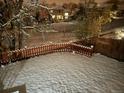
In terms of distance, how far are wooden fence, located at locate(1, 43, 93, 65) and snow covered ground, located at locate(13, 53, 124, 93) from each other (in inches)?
19.6

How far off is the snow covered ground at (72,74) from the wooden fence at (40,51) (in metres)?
0.50

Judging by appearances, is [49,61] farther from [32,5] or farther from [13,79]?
[32,5]

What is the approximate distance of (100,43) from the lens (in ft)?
48.8

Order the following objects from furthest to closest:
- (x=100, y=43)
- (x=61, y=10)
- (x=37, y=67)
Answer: (x=61, y=10)
(x=100, y=43)
(x=37, y=67)

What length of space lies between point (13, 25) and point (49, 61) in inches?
143

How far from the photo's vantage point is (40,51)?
1442 centimetres

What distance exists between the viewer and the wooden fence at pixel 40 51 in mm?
13086

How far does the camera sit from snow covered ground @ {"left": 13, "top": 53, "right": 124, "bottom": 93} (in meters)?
9.71

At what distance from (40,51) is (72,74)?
4.12 m

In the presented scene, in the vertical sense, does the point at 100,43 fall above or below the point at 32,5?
below

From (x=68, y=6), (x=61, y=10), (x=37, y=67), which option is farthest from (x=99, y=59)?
(x=68, y=6)

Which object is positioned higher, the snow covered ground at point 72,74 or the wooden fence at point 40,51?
the wooden fence at point 40,51

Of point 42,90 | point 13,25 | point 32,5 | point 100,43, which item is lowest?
point 42,90

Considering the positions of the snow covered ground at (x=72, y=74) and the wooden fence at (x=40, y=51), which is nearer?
the snow covered ground at (x=72, y=74)
